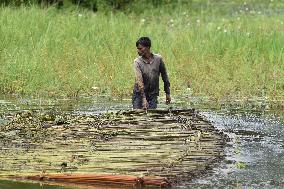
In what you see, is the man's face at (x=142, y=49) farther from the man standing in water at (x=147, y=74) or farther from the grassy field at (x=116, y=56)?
the grassy field at (x=116, y=56)

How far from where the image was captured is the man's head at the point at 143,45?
31.4 feet

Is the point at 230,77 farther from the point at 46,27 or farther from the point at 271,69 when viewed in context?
the point at 46,27

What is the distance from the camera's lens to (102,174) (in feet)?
21.7

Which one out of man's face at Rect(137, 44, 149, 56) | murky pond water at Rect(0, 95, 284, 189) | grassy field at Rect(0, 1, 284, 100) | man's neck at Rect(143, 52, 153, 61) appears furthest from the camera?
grassy field at Rect(0, 1, 284, 100)

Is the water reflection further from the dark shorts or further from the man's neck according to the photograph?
the man's neck

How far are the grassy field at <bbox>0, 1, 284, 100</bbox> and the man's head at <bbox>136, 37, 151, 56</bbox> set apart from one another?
376 cm

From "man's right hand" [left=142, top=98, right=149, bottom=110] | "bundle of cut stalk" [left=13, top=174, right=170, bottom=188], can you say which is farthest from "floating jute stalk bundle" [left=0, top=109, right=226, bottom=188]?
"man's right hand" [left=142, top=98, right=149, bottom=110]

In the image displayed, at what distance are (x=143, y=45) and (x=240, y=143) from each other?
6.09 feet

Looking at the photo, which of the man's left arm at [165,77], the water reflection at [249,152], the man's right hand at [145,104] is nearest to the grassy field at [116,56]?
the water reflection at [249,152]

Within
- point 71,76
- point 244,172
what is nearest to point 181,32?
point 71,76

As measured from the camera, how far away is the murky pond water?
23.0 ft

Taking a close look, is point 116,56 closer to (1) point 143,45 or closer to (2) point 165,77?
(2) point 165,77

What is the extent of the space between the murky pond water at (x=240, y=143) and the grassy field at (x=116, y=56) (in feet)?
3.63

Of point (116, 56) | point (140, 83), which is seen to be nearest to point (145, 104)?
point (140, 83)
